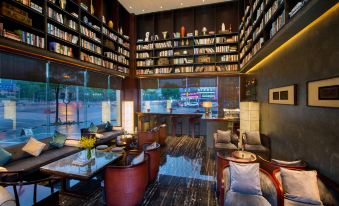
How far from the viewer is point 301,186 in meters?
2.29

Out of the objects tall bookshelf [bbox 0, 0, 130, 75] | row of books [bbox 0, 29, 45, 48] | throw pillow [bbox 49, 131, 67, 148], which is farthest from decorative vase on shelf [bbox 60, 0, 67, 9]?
throw pillow [bbox 49, 131, 67, 148]

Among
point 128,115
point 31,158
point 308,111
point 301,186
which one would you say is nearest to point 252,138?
point 308,111

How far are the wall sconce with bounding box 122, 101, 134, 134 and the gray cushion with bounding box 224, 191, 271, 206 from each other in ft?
21.3

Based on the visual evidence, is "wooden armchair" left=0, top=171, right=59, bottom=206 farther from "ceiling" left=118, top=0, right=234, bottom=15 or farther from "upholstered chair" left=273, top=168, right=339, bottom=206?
"ceiling" left=118, top=0, right=234, bottom=15

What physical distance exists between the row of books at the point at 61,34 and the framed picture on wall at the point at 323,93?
548 cm

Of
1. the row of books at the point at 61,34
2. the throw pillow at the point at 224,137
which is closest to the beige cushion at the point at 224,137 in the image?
the throw pillow at the point at 224,137

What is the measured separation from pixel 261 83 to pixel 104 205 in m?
5.03

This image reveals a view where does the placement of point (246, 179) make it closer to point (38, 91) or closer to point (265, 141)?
point (265, 141)

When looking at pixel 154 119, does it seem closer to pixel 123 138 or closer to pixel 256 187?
pixel 123 138

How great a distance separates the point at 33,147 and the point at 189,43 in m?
6.66

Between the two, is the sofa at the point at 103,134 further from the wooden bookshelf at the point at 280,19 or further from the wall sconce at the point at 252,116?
the wooden bookshelf at the point at 280,19

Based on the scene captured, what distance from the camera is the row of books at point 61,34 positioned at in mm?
4341

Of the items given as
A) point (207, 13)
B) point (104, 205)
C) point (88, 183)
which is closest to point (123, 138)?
point (88, 183)

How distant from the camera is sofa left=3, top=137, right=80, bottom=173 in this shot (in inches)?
131
